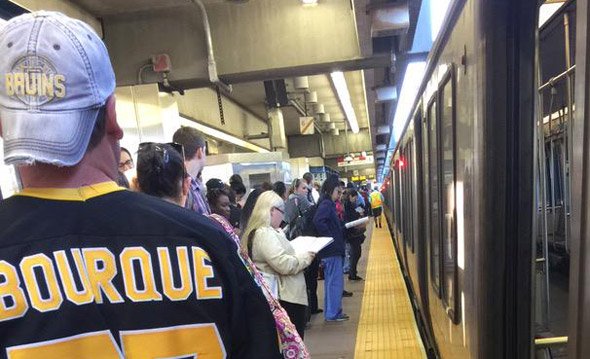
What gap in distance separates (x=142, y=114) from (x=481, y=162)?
5.02 metres

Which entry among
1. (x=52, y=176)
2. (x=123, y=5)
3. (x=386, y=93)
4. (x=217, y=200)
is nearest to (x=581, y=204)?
(x=52, y=176)

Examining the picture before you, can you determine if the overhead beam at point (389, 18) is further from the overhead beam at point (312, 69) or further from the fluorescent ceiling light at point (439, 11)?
the overhead beam at point (312, 69)

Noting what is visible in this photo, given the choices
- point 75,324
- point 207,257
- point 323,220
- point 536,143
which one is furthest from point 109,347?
point 323,220

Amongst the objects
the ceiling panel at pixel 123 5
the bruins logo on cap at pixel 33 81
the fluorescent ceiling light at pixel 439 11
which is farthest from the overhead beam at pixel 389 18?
the bruins logo on cap at pixel 33 81

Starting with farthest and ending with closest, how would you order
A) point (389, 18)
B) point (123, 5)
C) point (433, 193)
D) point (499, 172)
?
point (123, 5) → point (389, 18) → point (433, 193) → point (499, 172)

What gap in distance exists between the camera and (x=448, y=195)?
7.75 feet

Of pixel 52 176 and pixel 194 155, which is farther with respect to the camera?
pixel 194 155

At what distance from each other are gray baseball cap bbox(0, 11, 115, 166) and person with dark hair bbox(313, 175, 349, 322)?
15.4ft

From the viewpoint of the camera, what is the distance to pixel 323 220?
5422 millimetres

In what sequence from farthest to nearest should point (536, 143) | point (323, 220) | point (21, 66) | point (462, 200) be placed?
point (323, 220)
point (462, 200)
point (536, 143)
point (21, 66)

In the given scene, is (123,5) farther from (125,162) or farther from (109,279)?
(109,279)

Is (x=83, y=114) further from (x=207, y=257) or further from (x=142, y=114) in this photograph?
(x=142, y=114)

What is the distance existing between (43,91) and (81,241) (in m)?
0.25

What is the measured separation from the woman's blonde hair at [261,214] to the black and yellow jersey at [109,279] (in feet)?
8.10
